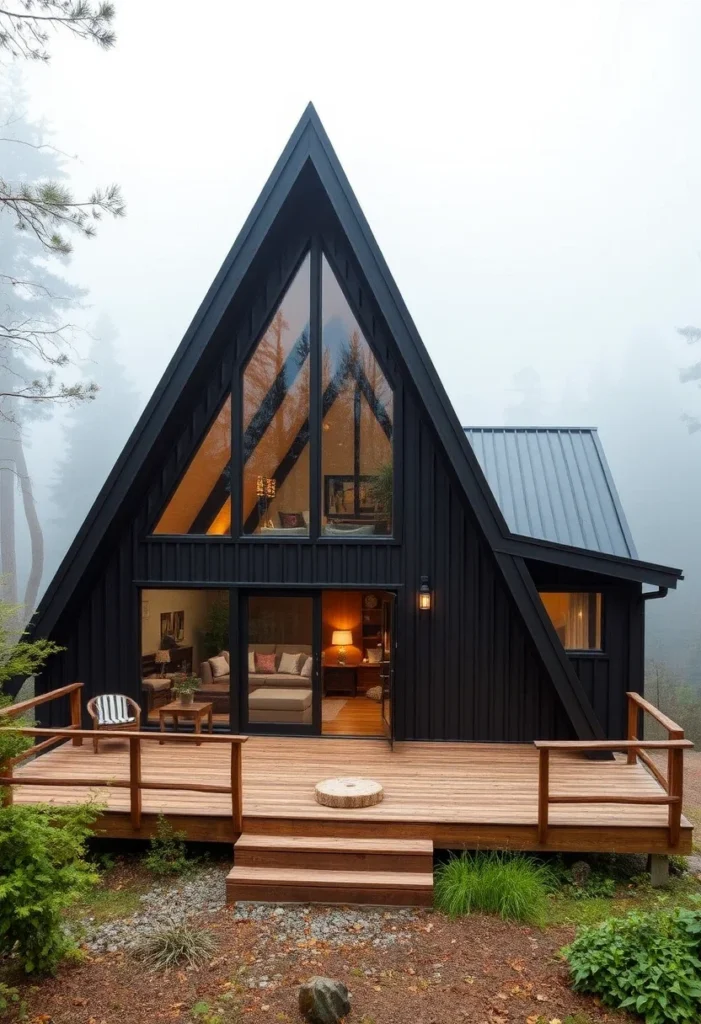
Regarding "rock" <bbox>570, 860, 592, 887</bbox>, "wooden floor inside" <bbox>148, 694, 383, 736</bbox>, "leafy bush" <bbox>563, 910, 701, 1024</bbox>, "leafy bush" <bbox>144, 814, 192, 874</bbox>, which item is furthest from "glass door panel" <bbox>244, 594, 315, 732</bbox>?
"leafy bush" <bbox>563, 910, 701, 1024</bbox>

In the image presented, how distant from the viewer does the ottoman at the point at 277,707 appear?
30.2 feet

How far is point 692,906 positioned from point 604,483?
573 cm

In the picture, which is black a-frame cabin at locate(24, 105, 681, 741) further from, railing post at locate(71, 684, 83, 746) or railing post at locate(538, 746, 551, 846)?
railing post at locate(538, 746, 551, 846)

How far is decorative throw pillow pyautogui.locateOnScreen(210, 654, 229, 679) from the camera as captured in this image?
364 inches

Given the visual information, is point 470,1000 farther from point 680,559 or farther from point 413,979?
point 680,559

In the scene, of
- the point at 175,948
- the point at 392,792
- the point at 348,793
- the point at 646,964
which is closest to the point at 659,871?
the point at 646,964

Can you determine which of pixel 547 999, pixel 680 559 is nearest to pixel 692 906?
pixel 547 999

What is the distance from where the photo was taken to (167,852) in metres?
6.59

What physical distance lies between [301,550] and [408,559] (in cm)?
126

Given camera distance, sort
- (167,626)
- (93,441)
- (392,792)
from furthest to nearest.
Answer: (93,441) → (167,626) → (392,792)

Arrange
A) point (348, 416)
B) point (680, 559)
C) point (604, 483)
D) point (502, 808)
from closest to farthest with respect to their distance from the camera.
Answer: point (502, 808) < point (348, 416) < point (604, 483) < point (680, 559)

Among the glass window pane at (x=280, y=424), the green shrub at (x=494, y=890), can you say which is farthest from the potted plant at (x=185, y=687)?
the green shrub at (x=494, y=890)

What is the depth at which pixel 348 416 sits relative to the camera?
356 inches

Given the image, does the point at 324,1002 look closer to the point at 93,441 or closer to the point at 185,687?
the point at 185,687
